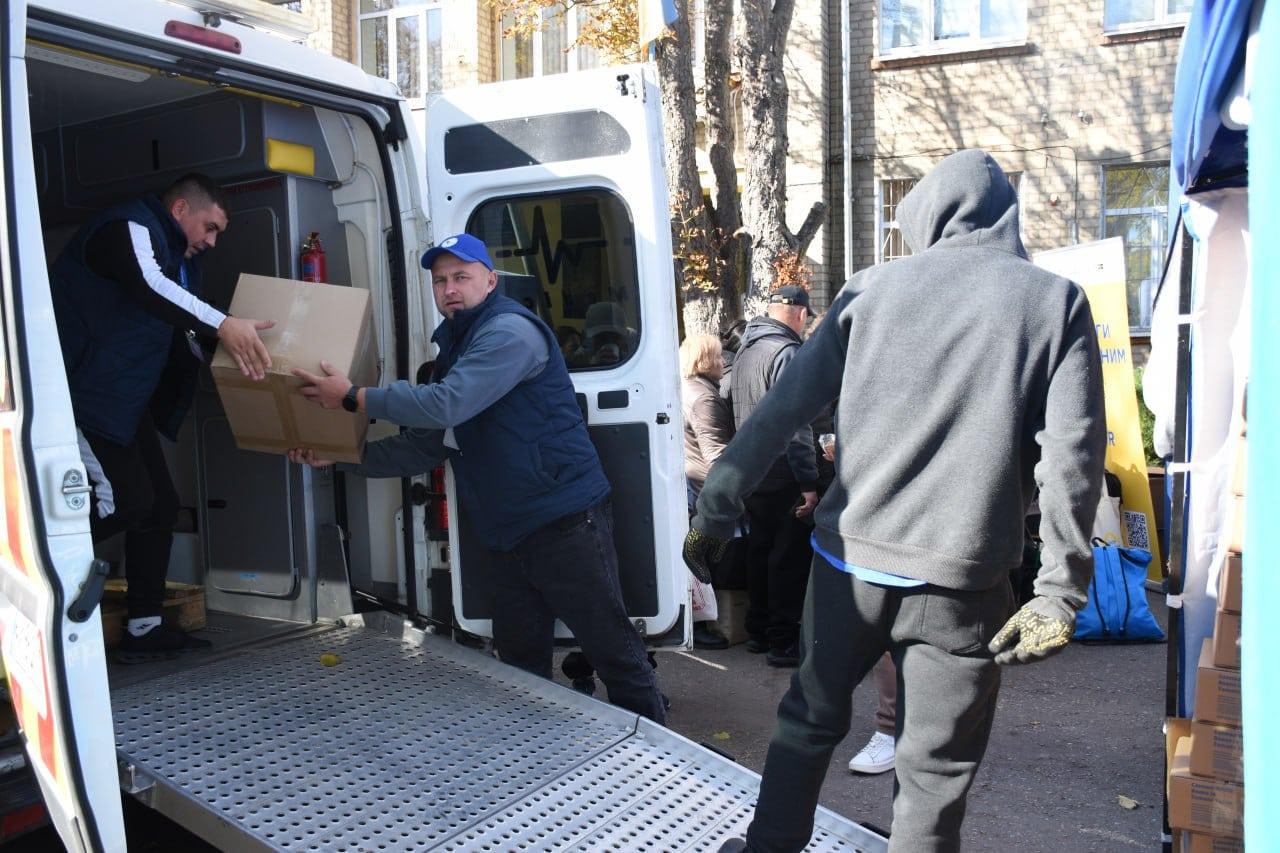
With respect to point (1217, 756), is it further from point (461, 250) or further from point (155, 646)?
point (155, 646)

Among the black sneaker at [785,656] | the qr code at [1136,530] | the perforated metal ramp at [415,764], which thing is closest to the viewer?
the perforated metal ramp at [415,764]

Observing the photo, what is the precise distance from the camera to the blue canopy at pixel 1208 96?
2152 mm

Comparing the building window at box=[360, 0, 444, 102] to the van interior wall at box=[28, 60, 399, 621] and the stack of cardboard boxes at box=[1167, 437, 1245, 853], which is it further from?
the stack of cardboard boxes at box=[1167, 437, 1245, 853]

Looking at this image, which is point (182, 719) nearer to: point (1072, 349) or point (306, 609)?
point (306, 609)

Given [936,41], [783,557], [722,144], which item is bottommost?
[783,557]

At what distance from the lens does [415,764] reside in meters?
3.38

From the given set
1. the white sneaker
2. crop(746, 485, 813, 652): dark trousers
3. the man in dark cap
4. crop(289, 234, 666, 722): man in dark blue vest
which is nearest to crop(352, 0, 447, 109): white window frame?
the man in dark cap

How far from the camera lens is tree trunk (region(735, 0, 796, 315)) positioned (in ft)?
33.9

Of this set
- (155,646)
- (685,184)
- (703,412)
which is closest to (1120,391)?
(703,412)

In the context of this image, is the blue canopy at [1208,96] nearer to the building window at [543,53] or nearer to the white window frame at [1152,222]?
the white window frame at [1152,222]

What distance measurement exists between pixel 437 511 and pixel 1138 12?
1216 cm

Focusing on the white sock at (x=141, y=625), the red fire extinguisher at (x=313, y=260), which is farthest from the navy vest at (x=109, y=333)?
the white sock at (x=141, y=625)

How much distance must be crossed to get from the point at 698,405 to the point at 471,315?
2286mm

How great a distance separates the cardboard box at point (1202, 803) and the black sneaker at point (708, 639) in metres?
3.35
